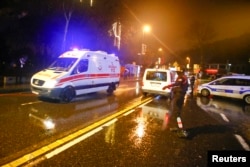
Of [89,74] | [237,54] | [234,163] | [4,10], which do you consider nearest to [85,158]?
[234,163]

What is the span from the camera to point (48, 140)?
21.3ft

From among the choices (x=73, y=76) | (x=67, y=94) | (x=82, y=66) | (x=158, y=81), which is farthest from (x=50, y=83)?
(x=158, y=81)

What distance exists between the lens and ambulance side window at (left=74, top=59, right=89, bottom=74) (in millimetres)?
13819

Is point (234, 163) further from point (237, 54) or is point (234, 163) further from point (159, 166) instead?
point (237, 54)

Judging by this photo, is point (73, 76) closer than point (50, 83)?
No

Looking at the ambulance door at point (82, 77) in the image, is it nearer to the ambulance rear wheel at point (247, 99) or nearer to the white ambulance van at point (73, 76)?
the white ambulance van at point (73, 76)

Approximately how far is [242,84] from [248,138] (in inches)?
411

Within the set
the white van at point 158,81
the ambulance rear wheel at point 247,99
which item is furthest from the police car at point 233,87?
the white van at point 158,81

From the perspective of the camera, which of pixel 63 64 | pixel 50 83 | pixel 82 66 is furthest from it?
pixel 82 66

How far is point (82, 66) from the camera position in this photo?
14250mm

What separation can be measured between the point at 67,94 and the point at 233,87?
425 inches

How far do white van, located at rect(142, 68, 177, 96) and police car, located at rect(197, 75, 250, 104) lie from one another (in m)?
3.72
